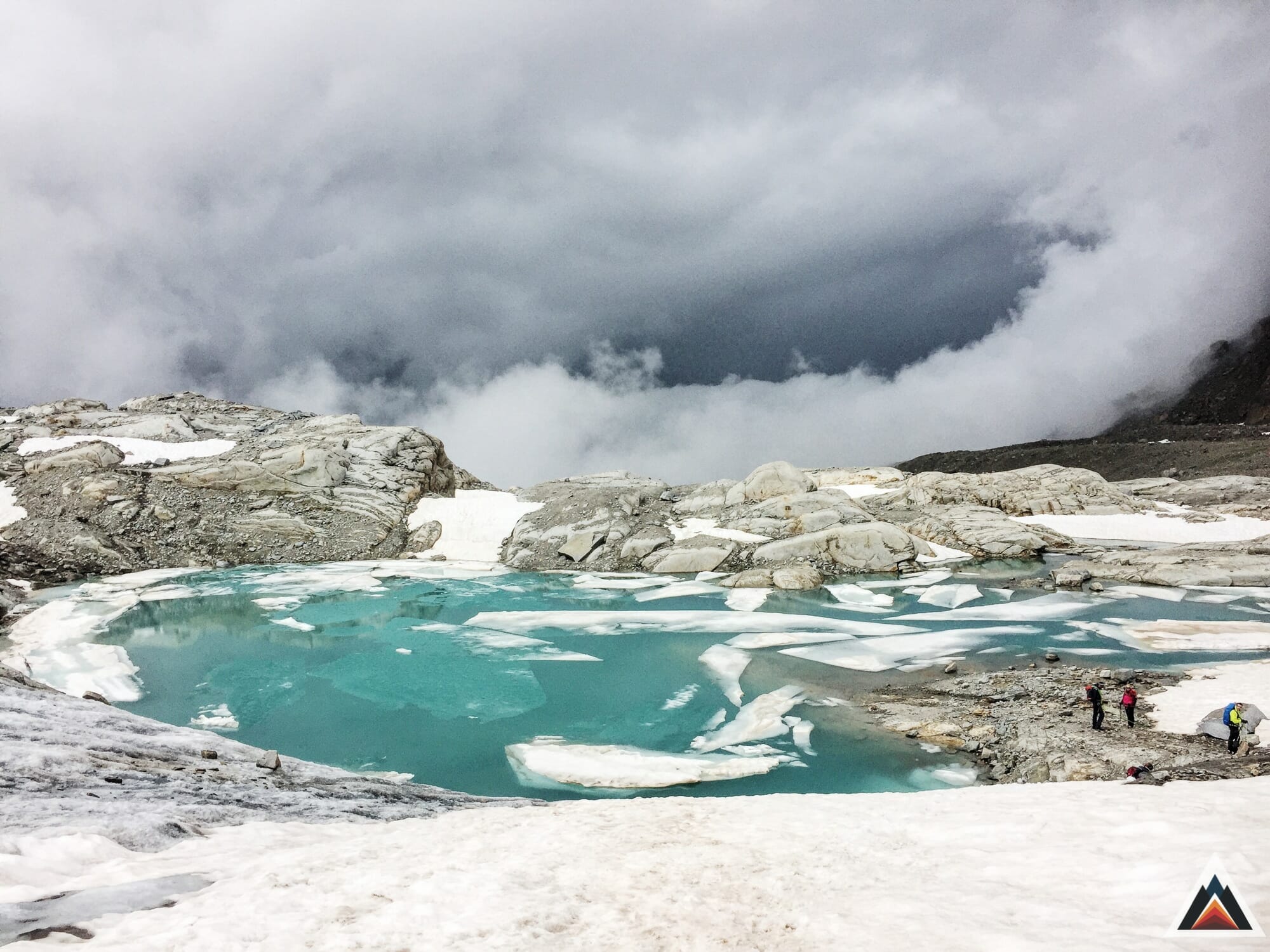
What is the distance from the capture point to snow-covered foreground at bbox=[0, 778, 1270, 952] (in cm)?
405

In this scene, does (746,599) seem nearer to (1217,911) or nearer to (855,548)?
(855,548)

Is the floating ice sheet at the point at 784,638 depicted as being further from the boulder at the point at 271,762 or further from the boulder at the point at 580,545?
the boulder at the point at 580,545

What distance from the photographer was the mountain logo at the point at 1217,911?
3570mm

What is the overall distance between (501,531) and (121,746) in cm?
3196

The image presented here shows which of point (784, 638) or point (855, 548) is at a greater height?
point (855, 548)

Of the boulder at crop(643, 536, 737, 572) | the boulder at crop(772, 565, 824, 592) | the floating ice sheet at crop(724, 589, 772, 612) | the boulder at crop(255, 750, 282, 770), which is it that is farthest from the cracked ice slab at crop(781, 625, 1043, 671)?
the boulder at crop(255, 750, 282, 770)

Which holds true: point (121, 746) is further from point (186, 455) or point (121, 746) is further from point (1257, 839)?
point (186, 455)

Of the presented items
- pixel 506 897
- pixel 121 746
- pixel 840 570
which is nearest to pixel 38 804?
pixel 121 746

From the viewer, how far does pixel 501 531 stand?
3975cm

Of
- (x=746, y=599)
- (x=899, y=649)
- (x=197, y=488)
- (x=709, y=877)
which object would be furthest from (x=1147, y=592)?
(x=197, y=488)

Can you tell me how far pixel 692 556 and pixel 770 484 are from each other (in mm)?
8166

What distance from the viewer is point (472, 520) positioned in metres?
41.0

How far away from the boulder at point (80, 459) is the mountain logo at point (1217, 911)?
4683cm

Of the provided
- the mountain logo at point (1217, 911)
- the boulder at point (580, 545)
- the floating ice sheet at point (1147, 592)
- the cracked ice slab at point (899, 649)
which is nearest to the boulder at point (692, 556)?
the boulder at point (580, 545)
